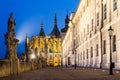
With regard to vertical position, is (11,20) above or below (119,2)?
below

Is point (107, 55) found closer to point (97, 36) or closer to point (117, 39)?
point (117, 39)

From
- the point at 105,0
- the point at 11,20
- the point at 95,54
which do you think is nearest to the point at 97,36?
the point at 95,54

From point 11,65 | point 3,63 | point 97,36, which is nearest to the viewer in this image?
point 3,63

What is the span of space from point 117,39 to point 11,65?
11.7 metres

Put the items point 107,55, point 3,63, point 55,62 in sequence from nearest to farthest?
1. point 3,63
2. point 107,55
3. point 55,62

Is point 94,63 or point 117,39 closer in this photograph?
point 117,39

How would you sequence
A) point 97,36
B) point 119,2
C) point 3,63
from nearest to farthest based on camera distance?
point 3,63 < point 119,2 < point 97,36

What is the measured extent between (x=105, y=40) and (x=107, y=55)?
2642 mm

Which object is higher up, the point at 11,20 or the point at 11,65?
the point at 11,20

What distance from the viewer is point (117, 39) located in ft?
103

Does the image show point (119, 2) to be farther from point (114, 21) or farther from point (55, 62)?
point (55, 62)

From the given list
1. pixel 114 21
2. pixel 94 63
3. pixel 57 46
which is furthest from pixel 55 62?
pixel 114 21

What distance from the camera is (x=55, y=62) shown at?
564 ft

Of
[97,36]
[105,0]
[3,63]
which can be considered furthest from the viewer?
[97,36]
